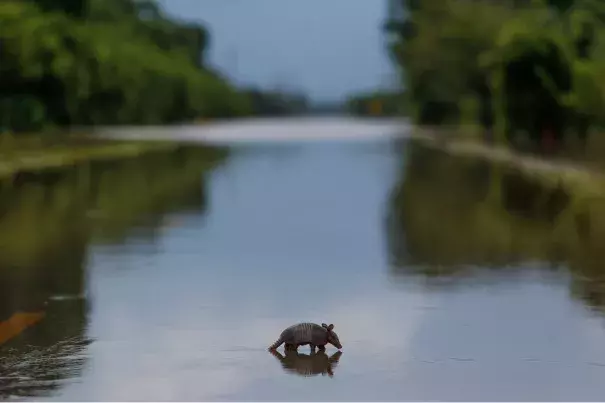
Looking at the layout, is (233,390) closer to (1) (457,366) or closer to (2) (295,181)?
(1) (457,366)

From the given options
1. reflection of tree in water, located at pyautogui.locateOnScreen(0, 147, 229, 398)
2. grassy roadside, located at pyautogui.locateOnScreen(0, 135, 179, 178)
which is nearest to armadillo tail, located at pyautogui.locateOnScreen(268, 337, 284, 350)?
reflection of tree in water, located at pyautogui.locateOnScreen(0, 147, 229, 398)

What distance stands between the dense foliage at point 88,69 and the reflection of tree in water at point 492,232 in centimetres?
2047

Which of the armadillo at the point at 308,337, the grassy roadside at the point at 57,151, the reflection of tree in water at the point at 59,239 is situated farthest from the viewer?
the grassy roadside at the point at 57,151

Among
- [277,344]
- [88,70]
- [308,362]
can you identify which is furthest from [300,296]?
[88,70]

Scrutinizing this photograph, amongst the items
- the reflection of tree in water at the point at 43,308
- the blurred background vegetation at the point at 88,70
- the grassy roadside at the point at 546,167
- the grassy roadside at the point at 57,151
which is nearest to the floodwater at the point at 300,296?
the reflection of tree in water at the point at 43,308

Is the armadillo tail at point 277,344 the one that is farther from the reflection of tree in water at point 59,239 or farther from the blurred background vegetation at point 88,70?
the blurred background vegetation at point 88,70

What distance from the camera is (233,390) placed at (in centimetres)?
919

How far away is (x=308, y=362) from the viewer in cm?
1028

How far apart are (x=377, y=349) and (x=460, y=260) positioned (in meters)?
6.25

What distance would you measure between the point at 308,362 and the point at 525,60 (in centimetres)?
3358

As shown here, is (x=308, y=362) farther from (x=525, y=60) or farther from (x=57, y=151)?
(x=57, y=151)

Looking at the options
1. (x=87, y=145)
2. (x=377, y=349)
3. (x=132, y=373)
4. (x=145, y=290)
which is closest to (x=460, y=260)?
(x=145, y=290)

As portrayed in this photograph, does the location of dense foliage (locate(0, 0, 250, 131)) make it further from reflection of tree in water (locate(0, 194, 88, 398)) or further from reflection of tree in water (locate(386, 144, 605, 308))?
reflection of tree in water (locate(0, 194, 88, 398))

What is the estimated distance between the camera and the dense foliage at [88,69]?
48.8 meters
